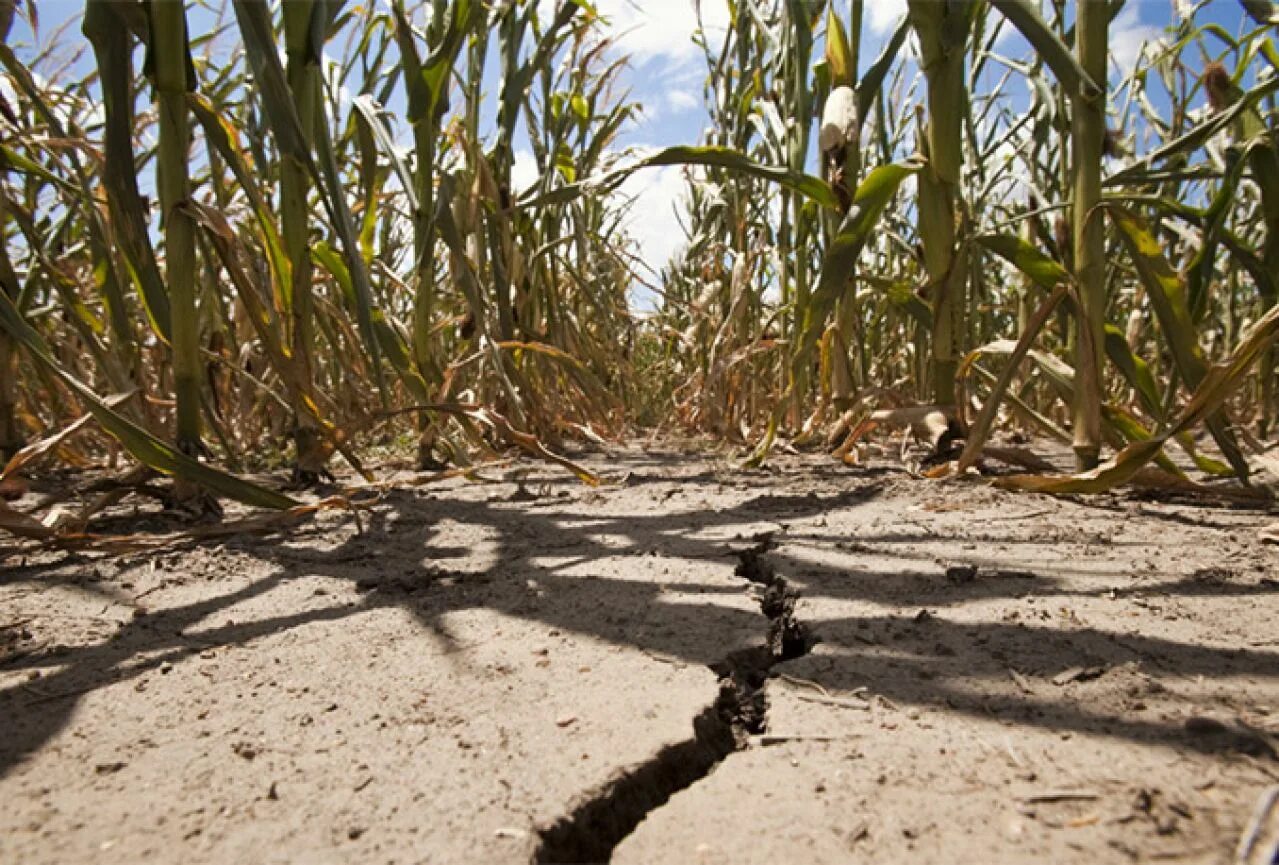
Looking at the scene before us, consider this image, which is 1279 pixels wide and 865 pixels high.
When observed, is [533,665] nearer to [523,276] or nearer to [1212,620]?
[1212,620]

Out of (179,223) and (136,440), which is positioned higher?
(179,223)

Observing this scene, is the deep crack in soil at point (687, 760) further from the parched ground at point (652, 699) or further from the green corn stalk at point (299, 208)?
the green corn stalk at point (299, 208)

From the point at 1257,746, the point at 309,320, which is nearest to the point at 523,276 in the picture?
the point at 309,320

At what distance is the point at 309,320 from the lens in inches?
59.7

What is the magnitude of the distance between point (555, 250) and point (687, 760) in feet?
6.67

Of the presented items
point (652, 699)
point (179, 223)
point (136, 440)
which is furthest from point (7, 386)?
point (652, 699)

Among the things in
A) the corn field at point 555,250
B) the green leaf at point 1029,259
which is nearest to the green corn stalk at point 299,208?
the corn field at point 555,250

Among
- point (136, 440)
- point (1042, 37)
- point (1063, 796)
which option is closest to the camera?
point (1063, 796)

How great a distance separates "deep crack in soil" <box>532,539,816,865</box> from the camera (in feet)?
1.70

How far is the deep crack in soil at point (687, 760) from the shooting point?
519 mm

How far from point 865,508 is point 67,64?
2484 mm

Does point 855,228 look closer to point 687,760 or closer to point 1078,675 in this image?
point 1078,675

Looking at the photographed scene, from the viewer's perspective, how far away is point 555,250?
247cm

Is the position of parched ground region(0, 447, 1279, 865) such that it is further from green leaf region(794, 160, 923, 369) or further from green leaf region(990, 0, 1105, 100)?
green leaf region(990, 0, 1105, 100)
